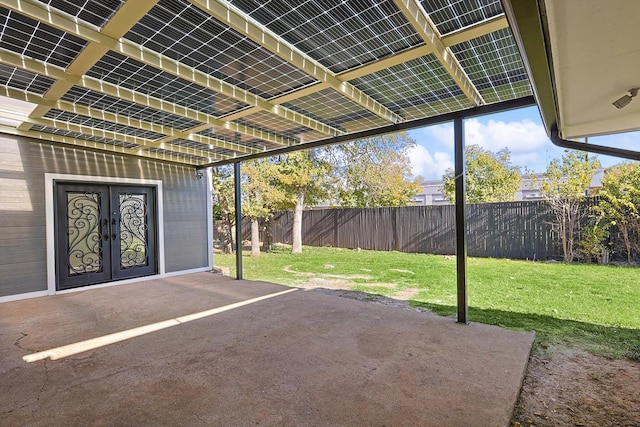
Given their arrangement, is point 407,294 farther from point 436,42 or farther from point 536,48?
point 536,48

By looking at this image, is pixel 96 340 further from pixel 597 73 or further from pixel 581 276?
pixel 581 276

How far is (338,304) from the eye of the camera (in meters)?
4.62

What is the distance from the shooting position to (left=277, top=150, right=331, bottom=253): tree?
10.1 m

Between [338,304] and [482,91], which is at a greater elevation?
[482,91]

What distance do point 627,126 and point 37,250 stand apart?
25.6 feet

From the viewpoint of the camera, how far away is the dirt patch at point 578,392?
2.07 metres

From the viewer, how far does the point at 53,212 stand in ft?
18.1

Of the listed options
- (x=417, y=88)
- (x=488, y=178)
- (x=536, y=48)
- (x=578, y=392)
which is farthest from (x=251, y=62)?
Answer: (x=488, y=178)

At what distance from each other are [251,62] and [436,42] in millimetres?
1546

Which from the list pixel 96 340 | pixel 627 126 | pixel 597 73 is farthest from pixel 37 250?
pixel 627 126

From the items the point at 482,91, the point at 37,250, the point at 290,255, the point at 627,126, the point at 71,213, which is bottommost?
the point at 290,255

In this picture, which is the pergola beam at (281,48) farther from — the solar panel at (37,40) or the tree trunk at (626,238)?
the tree trunk at (626,238)

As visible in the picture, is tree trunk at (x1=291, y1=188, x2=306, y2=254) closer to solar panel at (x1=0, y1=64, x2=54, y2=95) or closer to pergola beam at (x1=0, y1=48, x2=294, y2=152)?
pergola beam at (x1=0, y1=48, x2=294, y2=152)

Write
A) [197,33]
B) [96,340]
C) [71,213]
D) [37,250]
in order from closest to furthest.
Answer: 1. [197,33]
2. [96,340]
3. [37,250]
4. [71,213]
